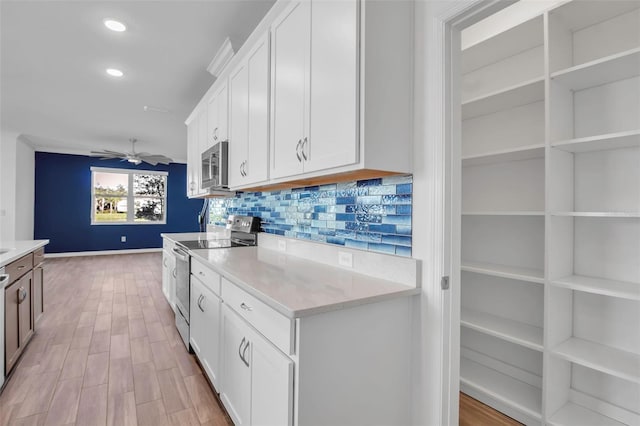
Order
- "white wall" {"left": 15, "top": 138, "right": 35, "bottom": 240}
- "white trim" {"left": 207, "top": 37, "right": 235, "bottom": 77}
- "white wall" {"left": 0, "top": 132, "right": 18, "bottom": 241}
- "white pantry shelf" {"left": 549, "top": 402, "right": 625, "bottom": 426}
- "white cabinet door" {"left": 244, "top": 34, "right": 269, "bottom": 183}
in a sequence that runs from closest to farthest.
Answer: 1. "white pantry shelf" {"left": 549, "top": 402, "right": 625, "bottom": 426}
2. "white cabinet door" {"left": 244, "top": 34, "right": 269, "bottom": 183}
3. "white trim" {"left": 207, "top": 37, "right": 235, "bottom": 77}
4. "white wall" {"left": 0, "top": 132, "right": 18, "bottom": 241}
5. "white wall" {"left": 15, "top": 138, "right": 35, "bottom": 240}

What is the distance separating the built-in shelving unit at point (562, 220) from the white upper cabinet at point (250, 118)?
1318 millimetres

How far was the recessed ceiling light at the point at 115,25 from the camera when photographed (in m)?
2.44

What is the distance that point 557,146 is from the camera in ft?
5.35

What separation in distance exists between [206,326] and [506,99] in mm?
2350

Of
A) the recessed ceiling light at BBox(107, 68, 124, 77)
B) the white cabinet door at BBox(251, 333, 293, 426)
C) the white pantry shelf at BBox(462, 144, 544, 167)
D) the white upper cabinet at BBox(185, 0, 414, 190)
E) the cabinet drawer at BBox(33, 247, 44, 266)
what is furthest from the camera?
the recessed ceiling light at BBox(107, 68, 124, 77)

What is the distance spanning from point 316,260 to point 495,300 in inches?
48.0

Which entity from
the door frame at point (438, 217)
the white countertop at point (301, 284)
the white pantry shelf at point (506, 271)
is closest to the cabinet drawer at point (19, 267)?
the white countertop at point (301, 284)

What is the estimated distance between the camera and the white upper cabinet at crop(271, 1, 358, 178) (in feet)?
4.40

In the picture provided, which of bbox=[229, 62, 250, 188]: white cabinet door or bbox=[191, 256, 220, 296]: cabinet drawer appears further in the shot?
bbox=[229, 62, 250, 188]: white cabinet door

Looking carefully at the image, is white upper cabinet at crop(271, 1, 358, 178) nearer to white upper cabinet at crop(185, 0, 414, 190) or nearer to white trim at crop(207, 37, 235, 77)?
white upper cabinet at crop(185, 0, 414, 190)

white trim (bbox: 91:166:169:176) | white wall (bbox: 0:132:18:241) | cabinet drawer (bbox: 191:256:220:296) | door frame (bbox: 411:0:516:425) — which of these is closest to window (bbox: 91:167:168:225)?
white trim (bbox: 91:166:169:176)

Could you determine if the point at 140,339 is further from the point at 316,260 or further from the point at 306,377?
the point at 306,377

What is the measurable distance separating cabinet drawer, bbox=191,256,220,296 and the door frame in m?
1.14

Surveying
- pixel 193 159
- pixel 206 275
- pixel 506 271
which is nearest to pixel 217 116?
pixel 193 159
